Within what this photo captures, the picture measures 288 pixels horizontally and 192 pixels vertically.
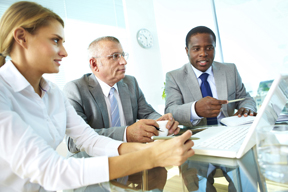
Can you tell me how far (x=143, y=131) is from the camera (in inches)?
45.9

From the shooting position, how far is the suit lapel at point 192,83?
196 cm

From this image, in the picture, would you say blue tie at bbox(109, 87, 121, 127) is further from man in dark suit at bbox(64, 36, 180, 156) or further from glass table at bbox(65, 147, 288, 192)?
glass table at bbox(65, 147, 288, 192)

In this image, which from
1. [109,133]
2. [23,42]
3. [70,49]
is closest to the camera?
[23,42]

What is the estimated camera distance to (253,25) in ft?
12.5

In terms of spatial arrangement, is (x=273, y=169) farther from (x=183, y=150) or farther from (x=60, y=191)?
(x=60, y=191)

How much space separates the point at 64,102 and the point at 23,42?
1.41ft

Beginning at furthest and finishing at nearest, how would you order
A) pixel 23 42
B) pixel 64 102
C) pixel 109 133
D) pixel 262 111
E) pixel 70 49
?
pixel 70 49, pixel 109 133, pixel 64 102, pixel 23 42, pixel 262 111

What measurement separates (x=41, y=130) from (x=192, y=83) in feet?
4.94

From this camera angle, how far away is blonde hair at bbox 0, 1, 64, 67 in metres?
0.84

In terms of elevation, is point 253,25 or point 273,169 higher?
point 253,25

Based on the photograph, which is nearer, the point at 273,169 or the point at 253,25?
the point at 273,169

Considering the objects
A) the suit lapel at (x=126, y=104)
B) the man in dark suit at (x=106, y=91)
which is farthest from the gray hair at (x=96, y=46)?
the suit lapel at (x=126, y=104)

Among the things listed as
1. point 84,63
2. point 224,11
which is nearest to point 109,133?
point 84,63

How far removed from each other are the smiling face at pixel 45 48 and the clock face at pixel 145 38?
148 inches
